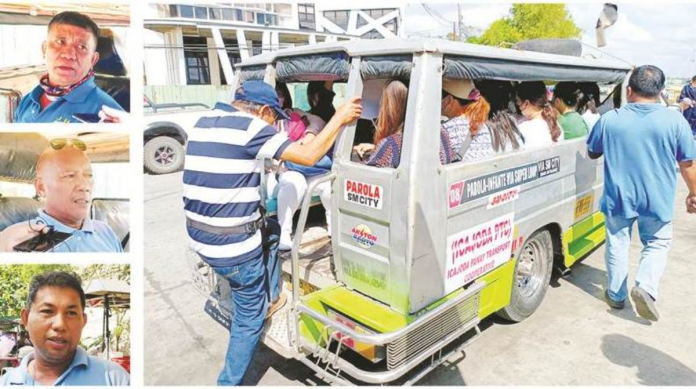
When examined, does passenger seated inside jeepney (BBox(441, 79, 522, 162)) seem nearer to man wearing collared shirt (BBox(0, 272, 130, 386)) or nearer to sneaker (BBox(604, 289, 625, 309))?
sneaker (BBox(604, 289, 625, 309))

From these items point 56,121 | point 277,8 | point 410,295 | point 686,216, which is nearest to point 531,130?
point 410,295

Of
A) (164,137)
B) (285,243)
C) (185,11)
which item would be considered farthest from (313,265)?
(185,11)

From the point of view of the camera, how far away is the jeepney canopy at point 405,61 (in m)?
2.66

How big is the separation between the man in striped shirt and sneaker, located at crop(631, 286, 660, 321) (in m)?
2.66

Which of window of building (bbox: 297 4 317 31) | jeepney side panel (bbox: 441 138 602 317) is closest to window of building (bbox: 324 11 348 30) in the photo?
window of building (bbox: 297 4 317 31)

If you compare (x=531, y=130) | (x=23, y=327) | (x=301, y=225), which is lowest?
(x=23, y=327)

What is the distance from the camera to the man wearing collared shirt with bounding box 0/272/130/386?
234cm

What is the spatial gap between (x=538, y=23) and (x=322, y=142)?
2872cm

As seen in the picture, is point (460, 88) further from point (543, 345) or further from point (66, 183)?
point (66, 183)

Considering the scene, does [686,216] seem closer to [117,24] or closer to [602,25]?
[602,25]

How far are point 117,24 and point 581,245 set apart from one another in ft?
14.2

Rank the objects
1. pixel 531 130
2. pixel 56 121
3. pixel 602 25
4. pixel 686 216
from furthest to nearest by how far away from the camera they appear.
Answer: pixel 686 216 < pixel 602 25 < pixel 531 130 < pixel 56 121

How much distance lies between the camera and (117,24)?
89.2 inches

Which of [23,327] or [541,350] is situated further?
[541,350]
